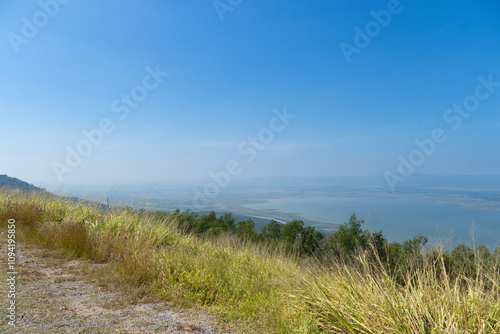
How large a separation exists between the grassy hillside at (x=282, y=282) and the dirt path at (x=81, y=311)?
1.20 feet

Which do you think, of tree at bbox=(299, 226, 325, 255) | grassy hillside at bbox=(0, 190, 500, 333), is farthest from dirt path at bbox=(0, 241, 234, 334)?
tree at bbox=(299, 226, 325, 255)

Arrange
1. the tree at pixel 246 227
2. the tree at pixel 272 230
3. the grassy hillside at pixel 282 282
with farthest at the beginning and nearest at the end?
the tree at pixel 272 230
the tree at pixel 246 227
the grassy hillside at pixel 282 282

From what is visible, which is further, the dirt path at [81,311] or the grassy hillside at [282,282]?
the dirt path at [81,311]

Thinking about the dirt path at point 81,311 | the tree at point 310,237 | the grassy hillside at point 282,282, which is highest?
the grassy hillside at point 282,282

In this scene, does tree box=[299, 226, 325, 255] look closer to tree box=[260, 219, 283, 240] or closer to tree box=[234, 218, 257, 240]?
tree box=[260, 219, 283, 240]

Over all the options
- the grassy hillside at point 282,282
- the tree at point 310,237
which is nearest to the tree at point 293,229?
the tree at point 310,237

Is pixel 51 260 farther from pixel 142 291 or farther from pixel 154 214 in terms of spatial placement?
pixel 154 214

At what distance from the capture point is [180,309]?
3811 mm

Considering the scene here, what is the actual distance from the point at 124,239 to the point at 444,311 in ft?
18.5

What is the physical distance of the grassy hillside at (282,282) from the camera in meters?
2.55

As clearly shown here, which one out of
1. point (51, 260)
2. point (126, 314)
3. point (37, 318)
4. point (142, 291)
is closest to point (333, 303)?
point (126, 314)

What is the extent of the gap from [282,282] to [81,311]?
2.47 metres

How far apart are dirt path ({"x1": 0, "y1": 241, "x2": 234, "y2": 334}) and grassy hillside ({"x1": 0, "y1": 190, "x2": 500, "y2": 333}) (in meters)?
0.36

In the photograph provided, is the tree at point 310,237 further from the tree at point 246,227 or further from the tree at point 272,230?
the tree at point 246,227
